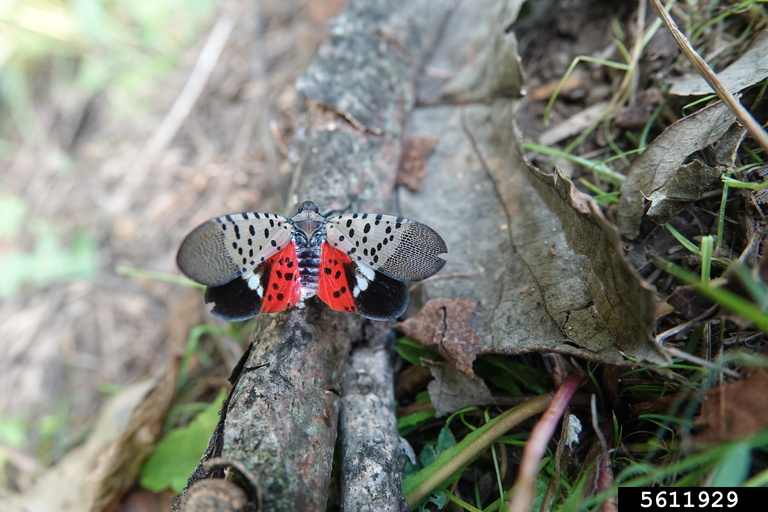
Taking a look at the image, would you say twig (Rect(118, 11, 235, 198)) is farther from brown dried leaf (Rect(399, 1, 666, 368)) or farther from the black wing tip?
the black wing tip

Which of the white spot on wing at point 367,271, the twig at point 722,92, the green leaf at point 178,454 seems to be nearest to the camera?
the twig at point 722,92

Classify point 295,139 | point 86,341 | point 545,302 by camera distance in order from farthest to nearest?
point 86,341, point 295,139, point 545,302

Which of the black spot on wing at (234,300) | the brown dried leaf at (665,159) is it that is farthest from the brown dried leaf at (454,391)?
the brown dried leaf at (665,159)

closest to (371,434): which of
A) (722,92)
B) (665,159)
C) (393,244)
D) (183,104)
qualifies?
(393,244)

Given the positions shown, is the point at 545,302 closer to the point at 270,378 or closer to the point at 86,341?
the point at 270,378

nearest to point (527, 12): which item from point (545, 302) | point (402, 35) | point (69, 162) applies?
point (402, 35)

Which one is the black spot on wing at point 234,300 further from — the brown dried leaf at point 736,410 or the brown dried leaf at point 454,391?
the brown dried leaf at point 736,410

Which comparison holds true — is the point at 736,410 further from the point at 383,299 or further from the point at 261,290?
the point at 261,290
